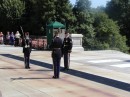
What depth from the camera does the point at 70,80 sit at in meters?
13.8

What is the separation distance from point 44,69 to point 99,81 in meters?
4.01

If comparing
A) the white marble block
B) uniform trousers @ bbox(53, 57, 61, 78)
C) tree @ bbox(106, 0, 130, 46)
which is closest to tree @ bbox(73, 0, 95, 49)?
the white marble block

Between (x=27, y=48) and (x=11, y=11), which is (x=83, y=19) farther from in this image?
(x=27, y=48)

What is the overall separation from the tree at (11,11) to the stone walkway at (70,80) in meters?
30.2

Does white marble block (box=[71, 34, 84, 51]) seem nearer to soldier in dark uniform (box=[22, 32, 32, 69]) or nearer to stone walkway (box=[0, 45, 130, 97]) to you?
stone walkway (box=[0, 45, 130, 97])

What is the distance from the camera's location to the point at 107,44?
1121 inches

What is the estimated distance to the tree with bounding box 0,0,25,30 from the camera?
48.4 meters

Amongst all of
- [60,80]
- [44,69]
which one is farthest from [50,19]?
[60,80]

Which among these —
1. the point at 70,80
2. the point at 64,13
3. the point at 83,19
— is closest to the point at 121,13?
the point at 83,19

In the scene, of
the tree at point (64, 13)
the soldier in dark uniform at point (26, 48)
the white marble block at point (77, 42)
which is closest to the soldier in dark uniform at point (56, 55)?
the soldier in dark uniform at point (26, 48)

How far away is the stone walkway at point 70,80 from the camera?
1138cm

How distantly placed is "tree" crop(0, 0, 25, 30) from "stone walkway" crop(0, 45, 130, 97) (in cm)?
3025

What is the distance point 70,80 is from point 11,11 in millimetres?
35701

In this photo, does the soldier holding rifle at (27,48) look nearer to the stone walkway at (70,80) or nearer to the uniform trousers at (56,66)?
the stone walkway at (70,80)
